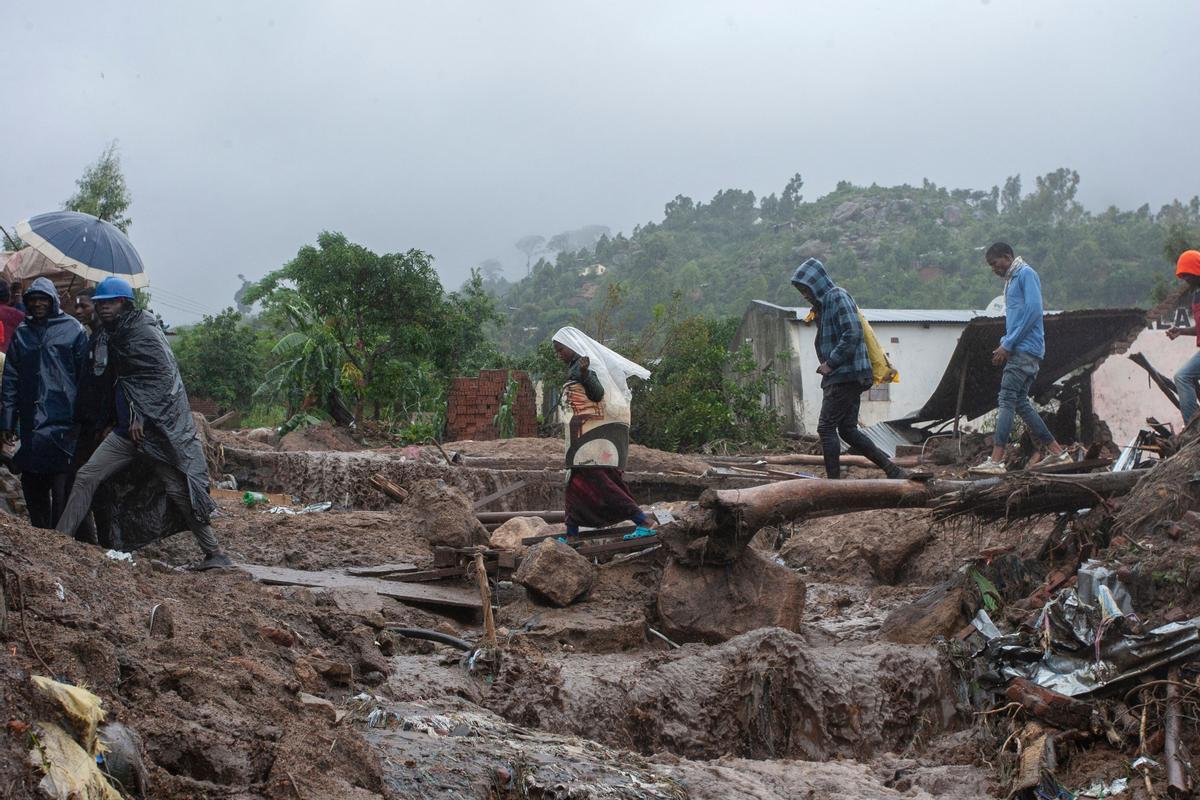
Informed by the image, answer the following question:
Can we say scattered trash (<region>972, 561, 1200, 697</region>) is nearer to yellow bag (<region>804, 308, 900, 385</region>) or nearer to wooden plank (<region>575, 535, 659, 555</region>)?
wooden plank (<region>575, 535, 659, 555</region>)

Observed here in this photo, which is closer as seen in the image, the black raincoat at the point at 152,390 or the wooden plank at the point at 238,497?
the black raincoat at the point at 152,390

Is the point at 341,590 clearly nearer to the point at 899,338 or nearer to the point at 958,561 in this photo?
the point at 958,561

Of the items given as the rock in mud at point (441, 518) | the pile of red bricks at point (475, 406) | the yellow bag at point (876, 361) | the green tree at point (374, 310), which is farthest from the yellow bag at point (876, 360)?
the green tree at point (374, 310)

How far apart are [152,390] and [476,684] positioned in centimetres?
265

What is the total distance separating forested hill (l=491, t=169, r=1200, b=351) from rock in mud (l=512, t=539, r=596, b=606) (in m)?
36.8

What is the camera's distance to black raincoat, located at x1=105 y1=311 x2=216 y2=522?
5.77m

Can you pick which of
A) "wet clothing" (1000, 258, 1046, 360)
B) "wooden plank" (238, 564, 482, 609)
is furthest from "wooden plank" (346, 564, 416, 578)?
"wet clothing" (1000, 258, 1046, 360)

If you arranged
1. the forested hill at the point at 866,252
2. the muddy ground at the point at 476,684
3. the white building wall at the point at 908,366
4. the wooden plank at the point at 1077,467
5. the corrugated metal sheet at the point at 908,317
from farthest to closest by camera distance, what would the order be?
the forested hill at the point at 866,252 → the white building wall at the point at 908,366 → the corrugated metal sheet at the point at 908,317 → the wooden plank at the point at 1077,467 → the muddy ground at the point at 476,684

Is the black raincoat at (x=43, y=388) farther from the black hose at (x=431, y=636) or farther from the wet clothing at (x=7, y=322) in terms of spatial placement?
the black hose at (x=431, y=636)

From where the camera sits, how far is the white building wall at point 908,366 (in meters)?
27.0

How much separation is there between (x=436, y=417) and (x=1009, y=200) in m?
79.7

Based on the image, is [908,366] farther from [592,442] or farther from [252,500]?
[592,442]

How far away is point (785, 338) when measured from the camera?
28.1 meters

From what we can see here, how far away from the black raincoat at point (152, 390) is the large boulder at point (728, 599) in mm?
2907
